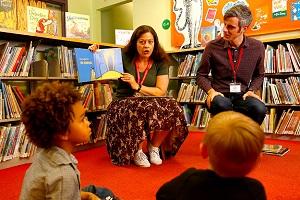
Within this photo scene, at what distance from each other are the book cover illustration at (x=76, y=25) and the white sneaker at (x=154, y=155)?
2.66 meters

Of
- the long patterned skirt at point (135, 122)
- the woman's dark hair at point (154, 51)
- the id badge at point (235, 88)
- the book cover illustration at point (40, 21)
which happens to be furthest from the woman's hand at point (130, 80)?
the book cover illustration at point (40, 21)

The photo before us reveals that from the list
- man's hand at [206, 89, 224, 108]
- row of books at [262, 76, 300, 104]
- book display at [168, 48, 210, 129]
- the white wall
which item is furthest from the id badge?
the white wall

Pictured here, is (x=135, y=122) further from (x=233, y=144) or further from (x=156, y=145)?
(x=233, y=144)

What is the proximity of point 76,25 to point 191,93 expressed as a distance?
1.98m

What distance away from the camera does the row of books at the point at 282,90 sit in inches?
116

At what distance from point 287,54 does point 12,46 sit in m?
2.54

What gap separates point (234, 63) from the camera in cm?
219

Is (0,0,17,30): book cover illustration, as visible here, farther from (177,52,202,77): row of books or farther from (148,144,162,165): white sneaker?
(148,144,162,165): white sneaker

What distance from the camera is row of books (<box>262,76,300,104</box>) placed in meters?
2.94

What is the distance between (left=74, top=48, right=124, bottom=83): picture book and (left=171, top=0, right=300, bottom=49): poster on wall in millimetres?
1723

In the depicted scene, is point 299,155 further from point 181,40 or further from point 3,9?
point 3,9

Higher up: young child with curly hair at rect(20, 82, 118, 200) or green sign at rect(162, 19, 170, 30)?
green sign at rect(162, 19, 170, 30)

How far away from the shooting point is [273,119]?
307 cm

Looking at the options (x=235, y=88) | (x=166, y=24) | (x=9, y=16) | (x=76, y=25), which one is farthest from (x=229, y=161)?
(x=9, y=16)
